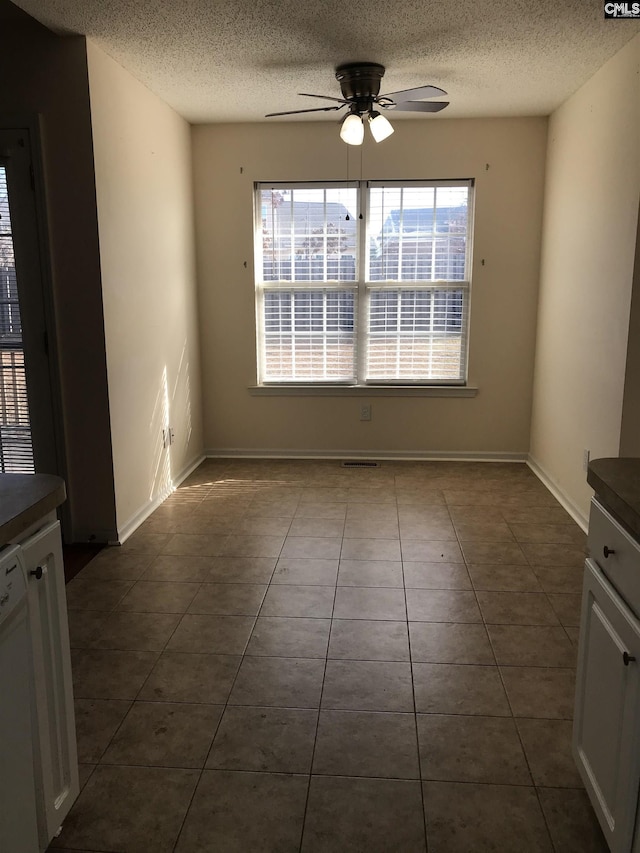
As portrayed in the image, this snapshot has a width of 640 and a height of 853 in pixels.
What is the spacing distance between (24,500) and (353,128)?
111 inches

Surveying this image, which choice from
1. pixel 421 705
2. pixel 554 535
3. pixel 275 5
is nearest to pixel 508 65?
pixel 275 5

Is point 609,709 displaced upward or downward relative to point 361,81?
downward

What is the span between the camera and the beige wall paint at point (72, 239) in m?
3.18

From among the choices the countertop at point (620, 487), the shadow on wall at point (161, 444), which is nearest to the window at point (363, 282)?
the shadow on wall at point (161, 444)

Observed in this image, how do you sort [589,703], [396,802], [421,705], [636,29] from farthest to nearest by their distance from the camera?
[636,29] < [421,705] < [396,802] < [589,703]

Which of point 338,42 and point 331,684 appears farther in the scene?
point 338,42

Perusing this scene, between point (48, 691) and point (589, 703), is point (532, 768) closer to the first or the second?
point (589, 703)

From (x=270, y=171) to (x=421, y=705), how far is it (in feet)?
13.2

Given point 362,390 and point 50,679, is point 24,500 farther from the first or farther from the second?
point 362,390

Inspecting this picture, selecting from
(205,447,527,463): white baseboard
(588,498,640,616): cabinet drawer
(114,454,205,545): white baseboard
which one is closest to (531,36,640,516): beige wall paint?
(205,447,527,463): white baseboard

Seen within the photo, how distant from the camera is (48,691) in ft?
4.91

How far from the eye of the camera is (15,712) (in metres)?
1.32

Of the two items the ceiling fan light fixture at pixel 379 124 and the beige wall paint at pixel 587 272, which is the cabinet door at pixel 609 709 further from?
the ceiling fan light fixture at pixel 379 124

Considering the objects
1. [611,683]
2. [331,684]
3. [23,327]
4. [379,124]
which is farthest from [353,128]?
[611,683]
